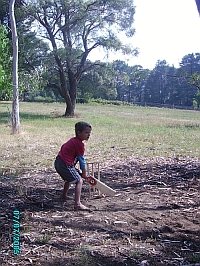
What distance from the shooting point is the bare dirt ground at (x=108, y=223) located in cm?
334

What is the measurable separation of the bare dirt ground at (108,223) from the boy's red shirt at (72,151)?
2.19 ft

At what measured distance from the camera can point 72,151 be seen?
5.05 m

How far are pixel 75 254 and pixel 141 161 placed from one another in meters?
5.69

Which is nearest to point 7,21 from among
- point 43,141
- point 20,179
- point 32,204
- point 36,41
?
point 36,41

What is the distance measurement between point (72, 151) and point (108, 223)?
1.27m

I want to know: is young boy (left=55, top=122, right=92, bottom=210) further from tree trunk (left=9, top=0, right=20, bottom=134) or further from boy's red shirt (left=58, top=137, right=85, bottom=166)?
tree trunk (left=9, top=0, right=20, bottom=134)

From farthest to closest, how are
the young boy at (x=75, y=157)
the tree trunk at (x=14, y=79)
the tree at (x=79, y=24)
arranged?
the tree at (x=79, y=24), the tree trunk at (x=14, y=79), the young boy at (x=75, y=157)

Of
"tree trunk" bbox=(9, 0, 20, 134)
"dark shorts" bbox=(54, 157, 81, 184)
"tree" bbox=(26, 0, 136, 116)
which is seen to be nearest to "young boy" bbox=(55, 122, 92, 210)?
"dark shorts" bbox=(54, 157, 81, 184)

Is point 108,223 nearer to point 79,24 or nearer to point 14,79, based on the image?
point 14,79

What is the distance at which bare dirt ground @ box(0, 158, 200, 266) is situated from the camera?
10.9ft

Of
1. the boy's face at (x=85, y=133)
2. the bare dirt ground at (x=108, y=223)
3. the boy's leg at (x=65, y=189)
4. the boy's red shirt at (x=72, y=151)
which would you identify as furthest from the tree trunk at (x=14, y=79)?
the boy's face at (x=85, y=133)

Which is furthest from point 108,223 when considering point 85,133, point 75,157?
point 85,133

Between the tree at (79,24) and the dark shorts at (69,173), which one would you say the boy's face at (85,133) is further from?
the tree at (79,24)

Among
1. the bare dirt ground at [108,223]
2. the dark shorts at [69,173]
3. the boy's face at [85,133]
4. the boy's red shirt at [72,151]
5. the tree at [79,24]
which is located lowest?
the bare dirt ground at [108,223]
